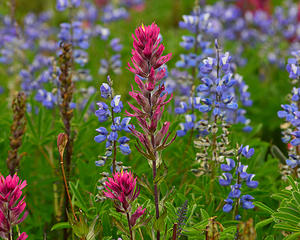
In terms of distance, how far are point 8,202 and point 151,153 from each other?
52 cm

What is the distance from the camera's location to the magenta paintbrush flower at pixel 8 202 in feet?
4.82

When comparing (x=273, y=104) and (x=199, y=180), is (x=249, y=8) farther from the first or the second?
(x=199, y=180)

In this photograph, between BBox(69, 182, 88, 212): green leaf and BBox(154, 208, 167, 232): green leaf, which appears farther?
BBox(69, 182, 88, 212): green leaf

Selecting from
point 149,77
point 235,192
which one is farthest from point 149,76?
point 235,192

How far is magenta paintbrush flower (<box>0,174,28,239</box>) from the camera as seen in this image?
1.47 meters

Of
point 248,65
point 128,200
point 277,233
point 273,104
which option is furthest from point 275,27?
point 128,200

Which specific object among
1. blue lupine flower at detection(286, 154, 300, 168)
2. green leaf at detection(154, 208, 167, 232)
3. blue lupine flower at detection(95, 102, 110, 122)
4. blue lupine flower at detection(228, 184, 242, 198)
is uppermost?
blue lupine flower at detection(95, 102, 110, 122)

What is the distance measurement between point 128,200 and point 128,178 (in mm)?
99

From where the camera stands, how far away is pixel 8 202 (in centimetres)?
149

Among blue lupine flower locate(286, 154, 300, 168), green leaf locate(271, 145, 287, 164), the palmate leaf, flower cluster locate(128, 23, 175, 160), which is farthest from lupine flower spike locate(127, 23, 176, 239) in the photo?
green leaf locate(271, 145, 287, 164)

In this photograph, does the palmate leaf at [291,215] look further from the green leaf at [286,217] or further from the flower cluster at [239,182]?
the flower cluster at [239,182]

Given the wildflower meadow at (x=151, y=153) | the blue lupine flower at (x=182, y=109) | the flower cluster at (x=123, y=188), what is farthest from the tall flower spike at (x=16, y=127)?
the blue lupine flower at (x=182, y=109)

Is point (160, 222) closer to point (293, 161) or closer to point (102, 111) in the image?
point (102, 111)

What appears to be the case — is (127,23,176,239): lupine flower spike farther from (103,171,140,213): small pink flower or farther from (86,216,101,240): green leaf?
(86,216,101,240): green leaf
